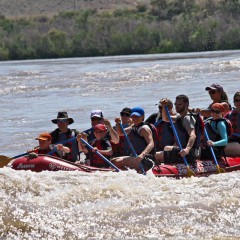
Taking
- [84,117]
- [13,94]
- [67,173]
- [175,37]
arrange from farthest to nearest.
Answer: [175,37] < [13,94] < [84,117] < [67,173]

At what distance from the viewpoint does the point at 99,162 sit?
1236 centimetres

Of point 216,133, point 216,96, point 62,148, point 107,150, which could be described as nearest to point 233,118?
point 216,96

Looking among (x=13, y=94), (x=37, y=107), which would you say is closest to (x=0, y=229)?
(x=37, y=107)

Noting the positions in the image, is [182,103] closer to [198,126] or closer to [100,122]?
[198,126]

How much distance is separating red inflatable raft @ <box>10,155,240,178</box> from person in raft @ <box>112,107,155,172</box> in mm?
211

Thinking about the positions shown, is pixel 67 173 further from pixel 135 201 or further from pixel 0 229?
pixel 0 229

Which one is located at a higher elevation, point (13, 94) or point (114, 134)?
point (114, 134)

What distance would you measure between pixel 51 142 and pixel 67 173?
4.06 feet

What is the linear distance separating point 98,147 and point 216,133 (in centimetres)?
182

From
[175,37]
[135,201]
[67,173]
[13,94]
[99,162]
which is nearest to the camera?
[135,201]

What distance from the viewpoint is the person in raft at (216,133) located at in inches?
484

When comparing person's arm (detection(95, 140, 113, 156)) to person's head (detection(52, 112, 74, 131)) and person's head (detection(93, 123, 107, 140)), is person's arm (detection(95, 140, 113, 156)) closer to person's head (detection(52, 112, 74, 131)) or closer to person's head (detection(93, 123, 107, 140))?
person's head (detection(93, 123, 107, 140))

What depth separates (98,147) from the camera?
40.3 ft

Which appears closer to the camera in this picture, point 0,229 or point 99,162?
point 0,229
